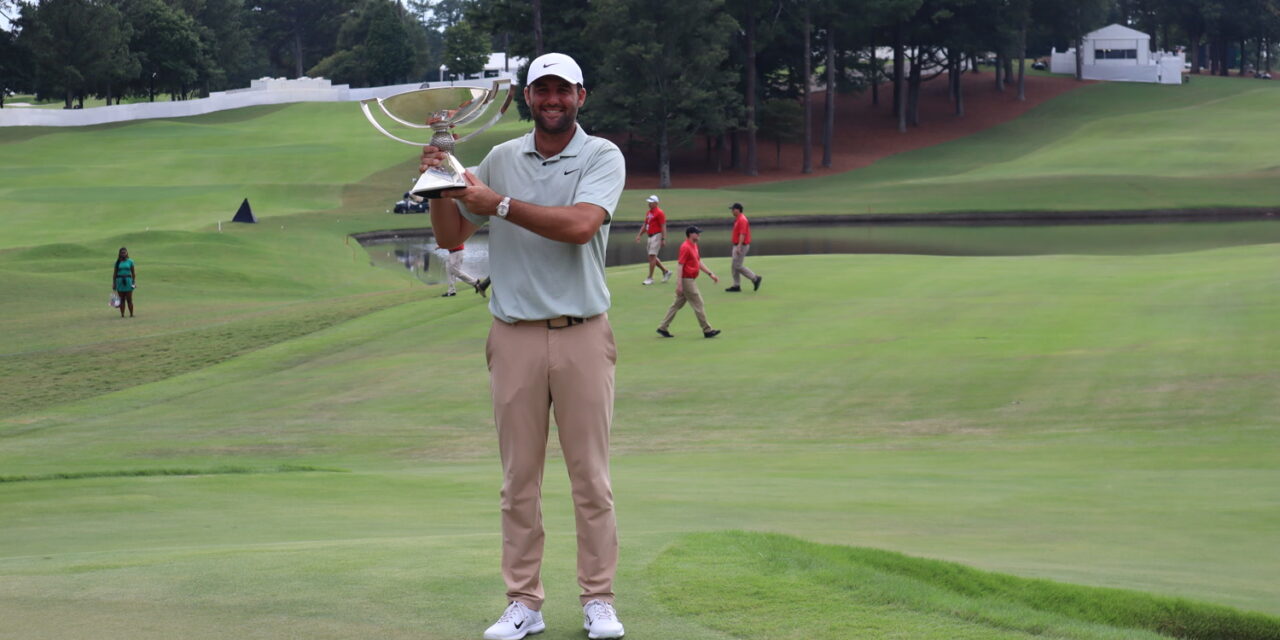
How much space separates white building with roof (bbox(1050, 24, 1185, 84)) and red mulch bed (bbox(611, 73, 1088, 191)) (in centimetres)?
504

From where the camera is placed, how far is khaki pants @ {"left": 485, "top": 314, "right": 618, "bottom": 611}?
5.22m

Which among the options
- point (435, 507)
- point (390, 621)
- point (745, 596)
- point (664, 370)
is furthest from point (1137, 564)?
point (664, 370)

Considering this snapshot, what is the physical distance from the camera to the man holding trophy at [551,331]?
5.21 m

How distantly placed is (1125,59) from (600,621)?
116310 mm

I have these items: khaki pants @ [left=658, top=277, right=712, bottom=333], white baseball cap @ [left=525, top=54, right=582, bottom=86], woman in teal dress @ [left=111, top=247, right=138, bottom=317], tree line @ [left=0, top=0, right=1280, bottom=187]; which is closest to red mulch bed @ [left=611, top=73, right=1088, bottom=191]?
tree line @ [left=0, top=0, right=1280, bottom=187]

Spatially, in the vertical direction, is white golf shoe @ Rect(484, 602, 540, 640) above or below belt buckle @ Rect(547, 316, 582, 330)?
below

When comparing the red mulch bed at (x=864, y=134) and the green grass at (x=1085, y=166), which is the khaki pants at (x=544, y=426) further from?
the red mulch bed at (x=864, y=134)

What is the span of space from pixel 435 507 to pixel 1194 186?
2487 inches

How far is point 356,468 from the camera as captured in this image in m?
14.1

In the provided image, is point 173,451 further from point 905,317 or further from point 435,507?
point 905,317

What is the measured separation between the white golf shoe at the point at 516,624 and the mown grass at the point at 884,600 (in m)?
0.57

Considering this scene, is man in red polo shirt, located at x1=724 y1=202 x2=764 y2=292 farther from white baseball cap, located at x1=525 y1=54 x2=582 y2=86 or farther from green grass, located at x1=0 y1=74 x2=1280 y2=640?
white baseball cap, located at x1=525 y1=54 x2=582 y2=86

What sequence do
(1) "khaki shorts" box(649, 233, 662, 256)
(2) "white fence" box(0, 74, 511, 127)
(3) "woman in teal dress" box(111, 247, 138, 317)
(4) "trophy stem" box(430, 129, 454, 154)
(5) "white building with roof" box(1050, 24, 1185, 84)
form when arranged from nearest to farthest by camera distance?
(4) "trophy stem" box(430, 129, 454, 154) < (1) "khaki shorts" box(649, 233, 662, 256) < (3) "woman in teal dress" box(111, 247, 138, 317) < (2) "white fence" box(0, 74, 511, 127) < (5) "white building with roof" box(1050, 24, 1185, 84)

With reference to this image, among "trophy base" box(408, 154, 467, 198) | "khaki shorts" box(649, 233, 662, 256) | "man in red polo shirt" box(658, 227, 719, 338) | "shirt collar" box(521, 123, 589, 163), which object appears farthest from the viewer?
"khaki shorts" box(649, 233, 662, 256)
